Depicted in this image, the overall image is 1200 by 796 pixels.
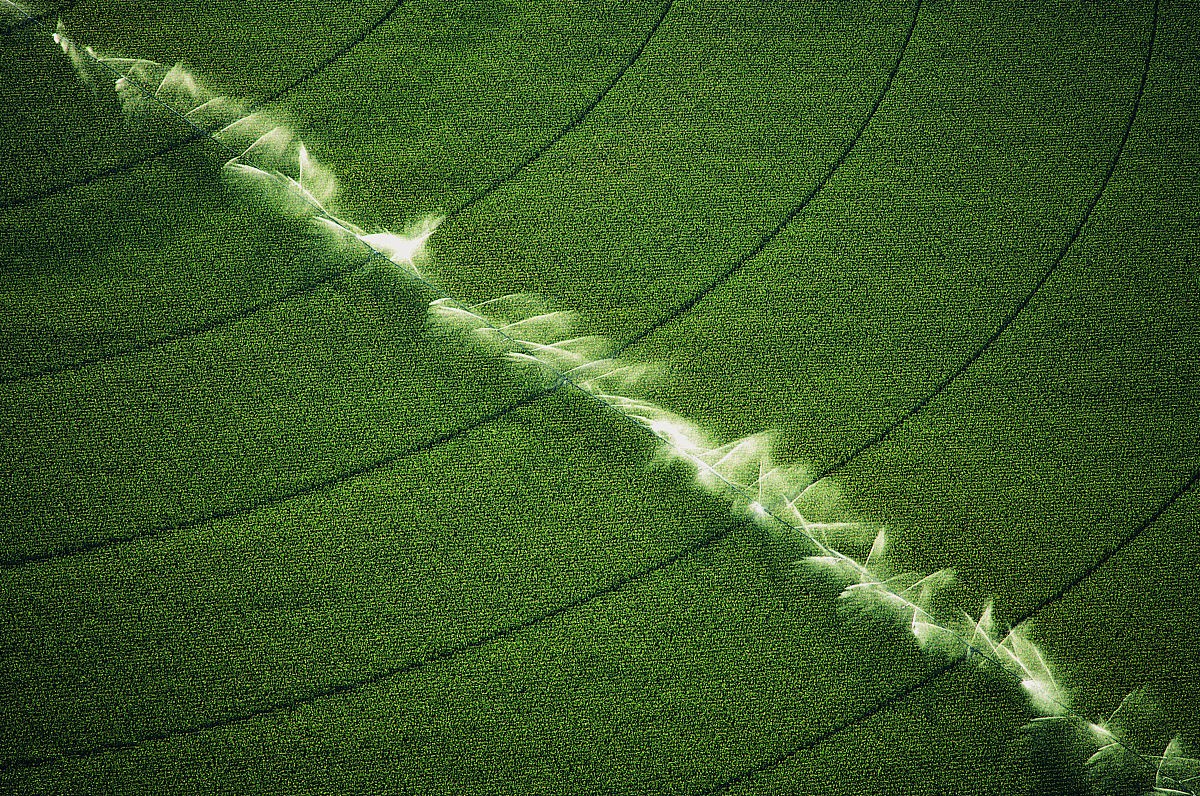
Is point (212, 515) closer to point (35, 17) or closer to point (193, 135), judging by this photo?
point (193, 135)

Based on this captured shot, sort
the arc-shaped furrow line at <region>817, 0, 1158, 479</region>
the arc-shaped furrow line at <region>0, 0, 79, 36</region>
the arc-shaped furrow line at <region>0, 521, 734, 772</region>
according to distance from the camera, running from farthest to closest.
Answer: the arc-shaped furrow line at <region>0, 0, 79, 36</region> → the arc-shaped furrow line at <region>817, 0, 1158, 479</region> → the arc-shaped furrow line at <region>0, 521, 734, 772</region>

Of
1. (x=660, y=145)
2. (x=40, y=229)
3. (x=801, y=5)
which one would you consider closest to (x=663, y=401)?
(x=660, y=145)

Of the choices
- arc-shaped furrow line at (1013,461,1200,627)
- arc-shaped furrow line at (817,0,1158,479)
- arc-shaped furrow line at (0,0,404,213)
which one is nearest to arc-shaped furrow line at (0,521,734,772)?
arc-shaped furrow line at (817,0,1158,479)

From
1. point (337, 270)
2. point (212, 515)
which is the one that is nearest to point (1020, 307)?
point (337, 270)

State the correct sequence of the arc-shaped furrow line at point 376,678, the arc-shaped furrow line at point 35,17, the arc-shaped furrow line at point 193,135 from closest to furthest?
1. the arc-shaped furrow line at point 376,678
2. the arc-shaped furrow line at point 193,135
3. the arc-shaped furrow line at point 35,17

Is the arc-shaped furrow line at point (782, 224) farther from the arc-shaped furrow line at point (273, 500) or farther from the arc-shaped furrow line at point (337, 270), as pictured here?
the arc-shaped furrow line at point (337, 270)

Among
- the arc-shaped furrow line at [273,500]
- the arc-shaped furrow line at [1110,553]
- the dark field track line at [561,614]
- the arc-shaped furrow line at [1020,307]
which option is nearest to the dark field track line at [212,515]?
the arc-shaped furrow line at [273,500]

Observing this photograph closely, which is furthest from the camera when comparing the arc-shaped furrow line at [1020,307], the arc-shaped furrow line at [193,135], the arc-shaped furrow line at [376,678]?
the arc-shaped furrow line at [193,135]

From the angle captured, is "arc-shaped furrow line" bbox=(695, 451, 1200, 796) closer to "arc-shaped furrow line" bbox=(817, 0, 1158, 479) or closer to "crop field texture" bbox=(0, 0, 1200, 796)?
"crop field texture" bbox=(0, 0, 1200, 796)
